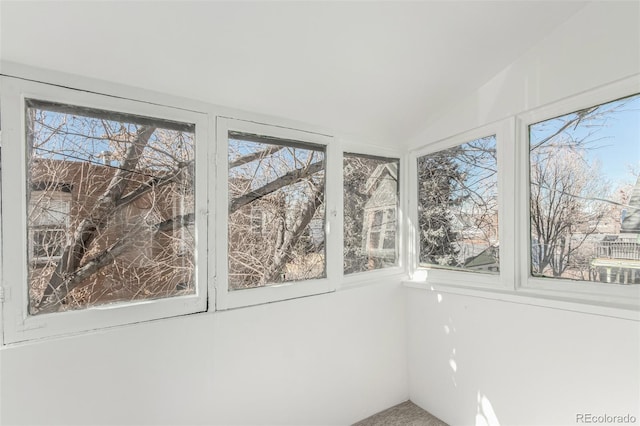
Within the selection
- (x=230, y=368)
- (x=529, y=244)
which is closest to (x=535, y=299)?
(x=529, y=244)

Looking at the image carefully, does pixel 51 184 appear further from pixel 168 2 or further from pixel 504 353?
pixel 504 353

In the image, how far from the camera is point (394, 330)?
232 cm

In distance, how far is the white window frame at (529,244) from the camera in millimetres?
1377

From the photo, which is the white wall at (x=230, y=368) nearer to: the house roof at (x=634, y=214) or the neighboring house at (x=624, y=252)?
the neighboring house at (x=624, y=252)

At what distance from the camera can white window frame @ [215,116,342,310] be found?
1640 mm

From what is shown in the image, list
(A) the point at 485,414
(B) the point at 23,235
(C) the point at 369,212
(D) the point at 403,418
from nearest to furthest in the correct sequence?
(B) the point at 23,235 → (A) the point at 485,414 → (D) the point at 403,418 → (C) the point at 369,212

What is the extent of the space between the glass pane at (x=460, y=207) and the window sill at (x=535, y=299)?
0.58ft

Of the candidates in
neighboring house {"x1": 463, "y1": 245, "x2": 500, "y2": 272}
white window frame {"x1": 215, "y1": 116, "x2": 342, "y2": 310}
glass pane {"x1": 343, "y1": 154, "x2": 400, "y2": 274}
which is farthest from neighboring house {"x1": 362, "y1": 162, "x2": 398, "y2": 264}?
neighboring house {"x1": 463, "y1": 245, "x2": 500, "y2": 272}

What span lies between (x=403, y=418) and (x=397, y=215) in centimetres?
153

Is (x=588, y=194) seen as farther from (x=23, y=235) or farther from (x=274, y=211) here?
(x=23, y=235)

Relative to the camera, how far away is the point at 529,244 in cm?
175

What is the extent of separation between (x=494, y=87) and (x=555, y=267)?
1.16m

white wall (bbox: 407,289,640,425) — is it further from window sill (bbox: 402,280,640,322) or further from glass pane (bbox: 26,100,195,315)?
glass pane (bbox: 26,100,195,315)

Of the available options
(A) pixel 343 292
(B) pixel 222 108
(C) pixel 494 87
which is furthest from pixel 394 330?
(B) pixel 222 108
